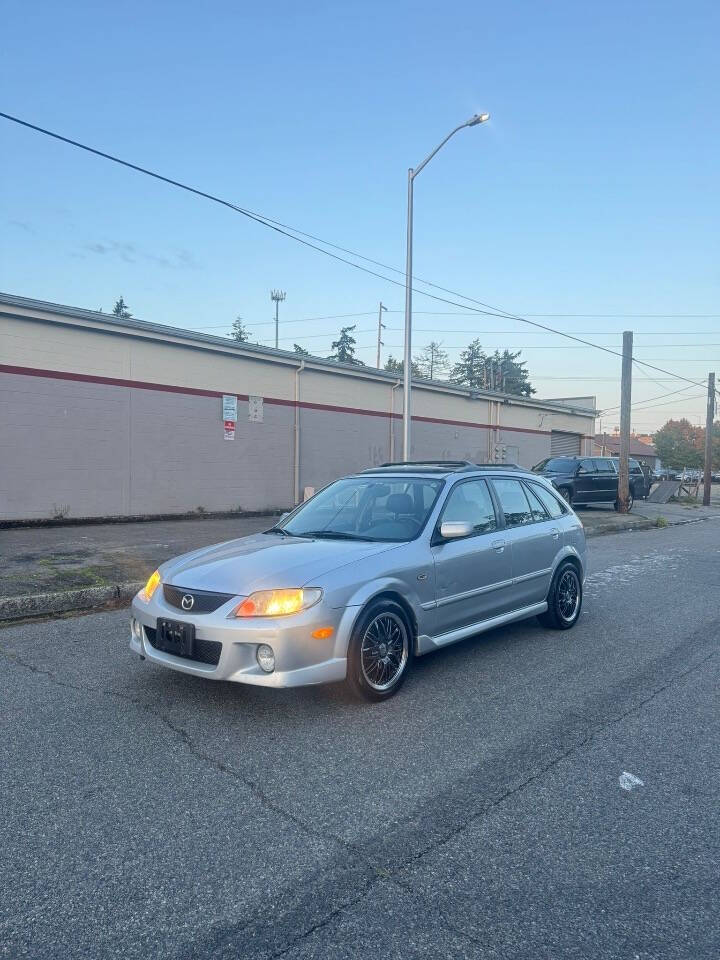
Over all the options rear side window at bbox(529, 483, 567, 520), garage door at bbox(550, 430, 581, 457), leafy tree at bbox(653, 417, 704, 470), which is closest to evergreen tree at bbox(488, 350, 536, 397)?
leafy tree at bbox(653, 417, 704, 470)

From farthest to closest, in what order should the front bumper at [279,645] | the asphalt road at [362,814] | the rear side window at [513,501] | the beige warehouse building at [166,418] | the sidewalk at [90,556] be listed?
the beige warehouse building at [166,418], the sidewalk at [90,556], the rear side window at [513,501], the front bumper at [279,645], the asphalt road at [362,814]

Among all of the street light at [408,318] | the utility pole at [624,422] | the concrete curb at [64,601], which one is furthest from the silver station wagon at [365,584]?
the utility pole at [624,422]

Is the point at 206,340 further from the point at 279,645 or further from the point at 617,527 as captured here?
the point at 279,645

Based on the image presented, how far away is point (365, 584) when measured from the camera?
185 inches

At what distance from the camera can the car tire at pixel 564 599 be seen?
6.93m

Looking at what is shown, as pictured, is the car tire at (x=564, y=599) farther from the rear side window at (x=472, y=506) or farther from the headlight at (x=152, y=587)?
→ the headlight at (x=152, y=587)

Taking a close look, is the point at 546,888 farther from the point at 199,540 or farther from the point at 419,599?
the point at 199,540

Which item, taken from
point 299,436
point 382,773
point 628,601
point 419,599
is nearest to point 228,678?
point 382,773

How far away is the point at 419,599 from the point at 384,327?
65127 millimetres

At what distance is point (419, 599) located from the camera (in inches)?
202

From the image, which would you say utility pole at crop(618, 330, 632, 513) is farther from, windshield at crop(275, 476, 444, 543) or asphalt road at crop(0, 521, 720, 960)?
windshield at crop(275, 476, 444, 543)

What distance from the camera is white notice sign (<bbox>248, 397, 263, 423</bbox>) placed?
1875 cm

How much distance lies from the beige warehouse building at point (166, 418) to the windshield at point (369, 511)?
32.7ft

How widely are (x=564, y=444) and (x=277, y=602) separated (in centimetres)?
3183
